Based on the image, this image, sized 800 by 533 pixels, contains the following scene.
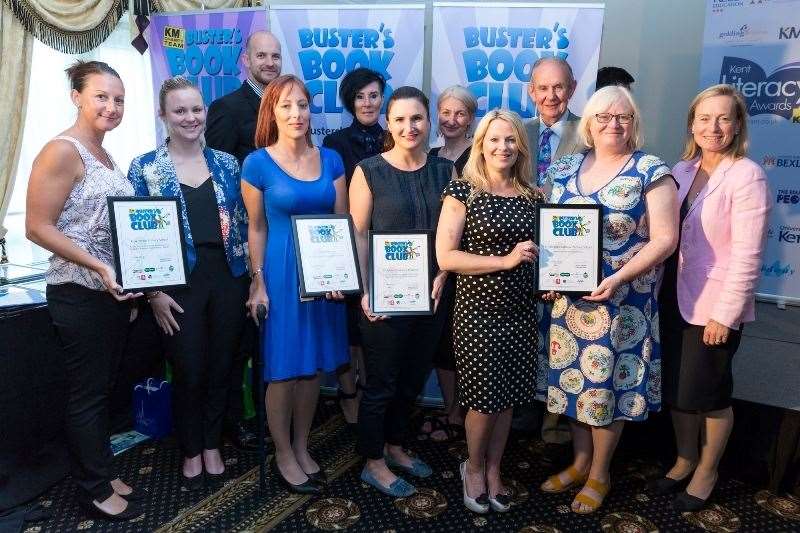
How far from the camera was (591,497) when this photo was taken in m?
2.50

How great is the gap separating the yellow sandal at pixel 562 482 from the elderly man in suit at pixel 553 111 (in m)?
1.33

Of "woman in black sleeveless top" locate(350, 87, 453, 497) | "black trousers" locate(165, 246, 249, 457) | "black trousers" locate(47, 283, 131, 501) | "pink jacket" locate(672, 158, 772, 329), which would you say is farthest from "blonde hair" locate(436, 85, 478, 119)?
"black trousers" locate(47, 283, 131, 501)

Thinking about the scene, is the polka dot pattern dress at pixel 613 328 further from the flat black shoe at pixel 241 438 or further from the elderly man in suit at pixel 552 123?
the flat black shoe at pixel 241 438

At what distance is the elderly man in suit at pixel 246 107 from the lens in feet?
10.2

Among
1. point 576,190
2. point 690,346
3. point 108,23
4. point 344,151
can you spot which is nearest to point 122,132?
point 108,23

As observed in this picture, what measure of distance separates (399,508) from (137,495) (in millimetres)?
1129

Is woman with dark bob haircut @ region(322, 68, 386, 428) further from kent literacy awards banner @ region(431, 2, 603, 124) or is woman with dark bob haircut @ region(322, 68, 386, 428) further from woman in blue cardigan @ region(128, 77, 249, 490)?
kent literacy awards banner @ region(431, 2, 603, 124)

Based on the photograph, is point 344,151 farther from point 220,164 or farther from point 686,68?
point 686,68

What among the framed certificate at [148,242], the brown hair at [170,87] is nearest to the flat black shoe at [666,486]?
the framed certificate at [148,242]

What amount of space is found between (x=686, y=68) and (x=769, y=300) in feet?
5.33

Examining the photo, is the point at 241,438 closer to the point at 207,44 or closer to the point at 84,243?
the point at 84,243

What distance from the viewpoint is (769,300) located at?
12.2ft

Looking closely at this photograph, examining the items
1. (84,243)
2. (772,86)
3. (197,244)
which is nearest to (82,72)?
(84,243)

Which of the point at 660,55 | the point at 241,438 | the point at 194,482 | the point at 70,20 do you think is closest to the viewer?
the point at 194,482
